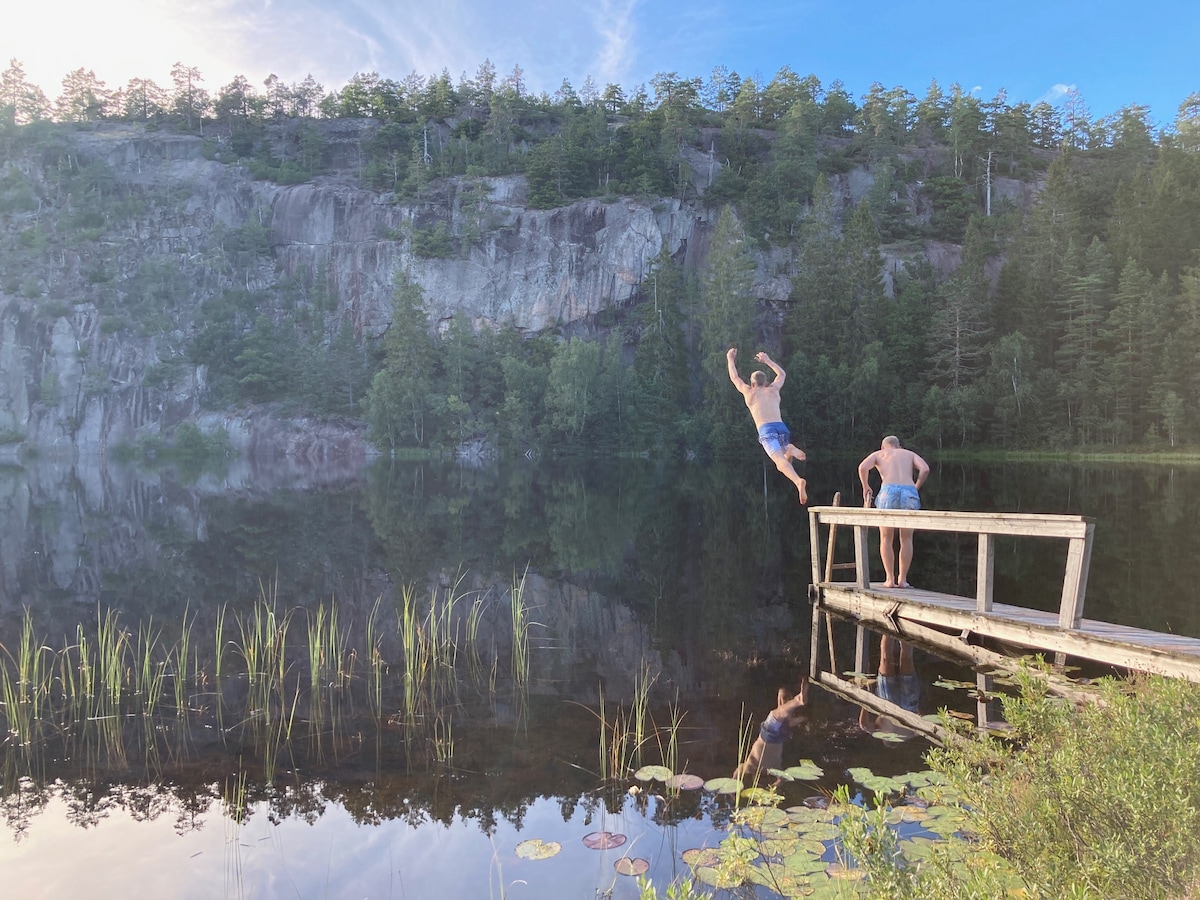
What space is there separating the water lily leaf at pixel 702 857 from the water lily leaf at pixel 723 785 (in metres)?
0.75

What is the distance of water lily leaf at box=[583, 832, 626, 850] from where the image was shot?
4992 millimetres

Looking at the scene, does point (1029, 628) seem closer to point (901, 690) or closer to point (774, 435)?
point (901, 690)

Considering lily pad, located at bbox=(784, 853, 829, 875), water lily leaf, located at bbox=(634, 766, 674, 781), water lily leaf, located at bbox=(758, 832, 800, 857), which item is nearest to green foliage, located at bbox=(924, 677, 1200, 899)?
lily pad, located at bbox=(784, 853, 829, 875)

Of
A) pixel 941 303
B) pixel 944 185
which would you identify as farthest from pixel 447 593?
pixel 944 185

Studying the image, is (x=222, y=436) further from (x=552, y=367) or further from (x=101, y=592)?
(x=101, y=592)

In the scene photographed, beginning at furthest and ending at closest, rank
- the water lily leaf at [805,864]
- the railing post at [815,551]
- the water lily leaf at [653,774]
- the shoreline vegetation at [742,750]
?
the railing post at [815,551] < the water lily leaf at [653,774] < the water lily leaf at [805,864] < the shoreline vegetation at [742,750]

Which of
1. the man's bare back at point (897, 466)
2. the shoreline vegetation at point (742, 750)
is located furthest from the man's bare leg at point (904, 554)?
the shoreline vegetation at point (742, 750)

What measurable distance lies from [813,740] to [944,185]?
7675 centimetres

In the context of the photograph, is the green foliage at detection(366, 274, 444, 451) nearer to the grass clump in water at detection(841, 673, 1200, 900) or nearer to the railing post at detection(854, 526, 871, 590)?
the railing post at detection(854, 526, 871, 590)

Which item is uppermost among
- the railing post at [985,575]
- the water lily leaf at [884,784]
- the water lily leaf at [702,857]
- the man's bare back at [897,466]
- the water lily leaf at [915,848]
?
the man's bare back at [897,466]

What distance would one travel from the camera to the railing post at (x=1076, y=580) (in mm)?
7129

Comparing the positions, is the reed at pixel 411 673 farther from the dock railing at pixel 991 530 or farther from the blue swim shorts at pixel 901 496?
the blue swim shorts at pixel 901 496

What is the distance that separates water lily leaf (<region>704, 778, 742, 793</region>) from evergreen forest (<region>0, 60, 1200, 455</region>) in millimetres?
47691

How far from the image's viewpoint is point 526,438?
205ft
